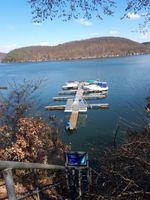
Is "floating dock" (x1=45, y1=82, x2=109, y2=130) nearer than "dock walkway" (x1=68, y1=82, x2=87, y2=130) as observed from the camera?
No

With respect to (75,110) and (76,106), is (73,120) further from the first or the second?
(76,106)

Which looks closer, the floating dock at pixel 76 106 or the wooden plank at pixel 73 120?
the wooden plank at pixel 73 120

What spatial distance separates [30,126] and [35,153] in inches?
57.5

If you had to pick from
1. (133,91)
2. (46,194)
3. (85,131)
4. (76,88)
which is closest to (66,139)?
(85,131)

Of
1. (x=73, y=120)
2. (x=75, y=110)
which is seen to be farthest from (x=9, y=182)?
(x=75, y=110)

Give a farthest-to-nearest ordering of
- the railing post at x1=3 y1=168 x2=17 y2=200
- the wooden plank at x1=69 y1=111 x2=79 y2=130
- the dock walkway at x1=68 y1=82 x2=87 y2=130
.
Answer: the dock walkway at x1=68 y1=82 x2=87 y2=130, the wooden plank at x1=69 y1=111 x2=79 y2=130, the railing post at x1=3 y1=168 x2=17 y2=200

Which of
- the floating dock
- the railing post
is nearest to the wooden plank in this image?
the floating dock

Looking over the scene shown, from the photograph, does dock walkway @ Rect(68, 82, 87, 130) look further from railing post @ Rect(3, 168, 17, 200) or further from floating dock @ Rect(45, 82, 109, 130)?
railing post @ Rect(3, 168, 17, 200)

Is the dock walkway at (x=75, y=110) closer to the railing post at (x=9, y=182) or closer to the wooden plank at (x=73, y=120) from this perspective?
the wooden plank at (x=73, y=120)

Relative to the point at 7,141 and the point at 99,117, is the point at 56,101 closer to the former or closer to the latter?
the point at 99,117

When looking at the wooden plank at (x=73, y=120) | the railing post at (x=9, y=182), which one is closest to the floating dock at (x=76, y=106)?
the wooden plank at (x=73, y=120)

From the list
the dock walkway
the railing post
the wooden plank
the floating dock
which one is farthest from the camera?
the floating dock

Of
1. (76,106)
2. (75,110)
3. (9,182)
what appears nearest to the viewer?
(9,182)

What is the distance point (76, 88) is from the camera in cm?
7612
